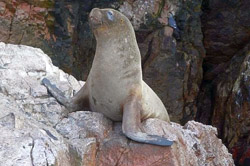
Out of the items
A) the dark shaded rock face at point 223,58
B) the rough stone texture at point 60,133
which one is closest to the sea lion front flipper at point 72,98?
the rough stone texture at point 60,133

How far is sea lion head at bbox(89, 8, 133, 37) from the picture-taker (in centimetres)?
434

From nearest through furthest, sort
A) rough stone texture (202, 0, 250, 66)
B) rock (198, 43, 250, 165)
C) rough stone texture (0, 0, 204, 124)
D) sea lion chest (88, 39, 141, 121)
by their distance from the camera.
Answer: sea lion chest (88, 39, 141, 121) < rock (198, 43, 250, 165) < rough stone texture (0, 0, 204, 124) < rough stone texture (202, 0, 250, 66)

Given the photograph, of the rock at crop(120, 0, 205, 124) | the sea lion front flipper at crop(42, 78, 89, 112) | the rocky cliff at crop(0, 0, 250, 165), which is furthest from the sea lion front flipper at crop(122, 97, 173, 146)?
the rock at crop(120, 0, 205, 124)

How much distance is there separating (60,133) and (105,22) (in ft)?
3.64

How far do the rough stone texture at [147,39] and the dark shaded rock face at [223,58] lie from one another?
493 mm

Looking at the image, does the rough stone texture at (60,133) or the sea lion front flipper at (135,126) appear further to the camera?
the sea lion front flipper at (135,126)

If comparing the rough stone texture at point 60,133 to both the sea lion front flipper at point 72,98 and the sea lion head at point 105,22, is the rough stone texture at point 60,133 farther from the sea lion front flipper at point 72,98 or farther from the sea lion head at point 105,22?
the sea lion head at point 105,22

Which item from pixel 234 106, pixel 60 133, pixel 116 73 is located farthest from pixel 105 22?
pixel 234 106

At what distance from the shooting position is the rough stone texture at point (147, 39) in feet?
32.2

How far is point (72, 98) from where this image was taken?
15.9 feet

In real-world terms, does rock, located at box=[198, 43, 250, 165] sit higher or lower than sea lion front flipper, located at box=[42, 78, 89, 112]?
lower

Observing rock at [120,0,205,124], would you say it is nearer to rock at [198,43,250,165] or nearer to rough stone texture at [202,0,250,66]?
rock at [198,43,250,165]

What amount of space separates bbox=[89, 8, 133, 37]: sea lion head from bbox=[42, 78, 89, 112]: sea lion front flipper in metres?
0.68

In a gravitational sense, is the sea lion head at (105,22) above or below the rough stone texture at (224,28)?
above
